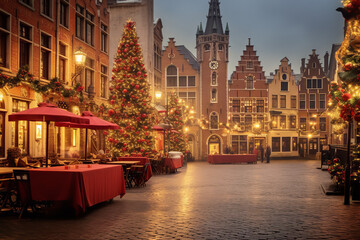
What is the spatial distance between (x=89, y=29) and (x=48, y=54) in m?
5.61

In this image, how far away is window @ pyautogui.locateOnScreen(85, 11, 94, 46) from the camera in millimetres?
23453

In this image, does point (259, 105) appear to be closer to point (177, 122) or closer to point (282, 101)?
point (282, 101)

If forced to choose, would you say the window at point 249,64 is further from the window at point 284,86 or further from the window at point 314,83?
the window at point 314,83

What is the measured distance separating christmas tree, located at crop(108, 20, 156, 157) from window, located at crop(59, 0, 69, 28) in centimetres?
295

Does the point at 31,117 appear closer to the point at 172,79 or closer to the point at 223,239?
the point at 223,239

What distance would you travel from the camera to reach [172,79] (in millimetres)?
49844

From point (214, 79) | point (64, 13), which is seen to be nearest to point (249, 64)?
point (214, 79)

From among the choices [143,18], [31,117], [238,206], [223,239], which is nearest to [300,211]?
[238,206]

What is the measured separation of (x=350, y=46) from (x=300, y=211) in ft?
14.6

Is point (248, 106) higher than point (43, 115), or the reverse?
point (248, 106)

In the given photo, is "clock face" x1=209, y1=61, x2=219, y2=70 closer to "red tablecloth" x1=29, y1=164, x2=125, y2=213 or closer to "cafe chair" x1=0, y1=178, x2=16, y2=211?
"cafe chair" x1=0, y1=178, x2=16, y2=211

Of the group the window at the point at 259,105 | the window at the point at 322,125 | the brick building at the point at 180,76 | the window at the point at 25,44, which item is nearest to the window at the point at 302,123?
the window at the point at 322,125

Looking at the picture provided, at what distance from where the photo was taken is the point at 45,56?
1870 centimetres

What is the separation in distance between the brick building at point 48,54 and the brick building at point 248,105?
1013 inches
